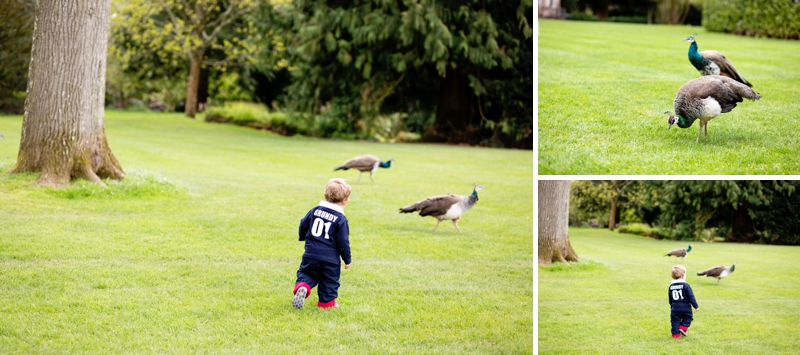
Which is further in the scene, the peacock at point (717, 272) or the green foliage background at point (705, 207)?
the peacock at point (717, 272)

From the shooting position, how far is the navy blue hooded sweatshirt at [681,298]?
6594 mm

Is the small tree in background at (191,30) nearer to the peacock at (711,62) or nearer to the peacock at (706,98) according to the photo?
the peacock at (711,62)

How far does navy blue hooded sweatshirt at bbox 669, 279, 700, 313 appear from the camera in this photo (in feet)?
21.6

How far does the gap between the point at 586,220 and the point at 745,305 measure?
1.59 m

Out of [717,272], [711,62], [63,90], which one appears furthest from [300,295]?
[63,90]

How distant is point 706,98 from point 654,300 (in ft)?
8.67

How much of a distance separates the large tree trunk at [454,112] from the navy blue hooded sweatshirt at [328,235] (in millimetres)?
18318

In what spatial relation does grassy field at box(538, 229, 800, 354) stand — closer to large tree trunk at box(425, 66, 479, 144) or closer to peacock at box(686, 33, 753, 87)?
peacock at box(686, 33, 753, 87)

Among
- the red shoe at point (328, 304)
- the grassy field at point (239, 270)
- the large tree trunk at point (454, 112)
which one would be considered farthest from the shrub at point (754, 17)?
the large tree trunk at point (454, 112)

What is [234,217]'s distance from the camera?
32.2 ft

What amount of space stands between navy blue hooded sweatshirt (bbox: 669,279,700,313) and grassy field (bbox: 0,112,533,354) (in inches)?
47.8

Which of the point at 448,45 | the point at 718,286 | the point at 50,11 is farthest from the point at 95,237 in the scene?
the point at 448,45

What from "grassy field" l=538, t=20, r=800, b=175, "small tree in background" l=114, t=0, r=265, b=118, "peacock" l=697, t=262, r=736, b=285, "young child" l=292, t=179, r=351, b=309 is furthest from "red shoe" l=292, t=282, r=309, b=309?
"small tree in background" l=114, t=0, r=265, b=118

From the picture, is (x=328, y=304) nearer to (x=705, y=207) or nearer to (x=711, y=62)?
(x=705, y=207)
